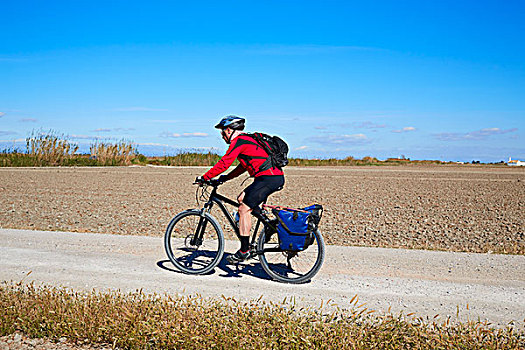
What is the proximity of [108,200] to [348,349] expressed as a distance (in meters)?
13.6

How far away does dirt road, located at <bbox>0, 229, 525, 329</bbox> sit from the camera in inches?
224

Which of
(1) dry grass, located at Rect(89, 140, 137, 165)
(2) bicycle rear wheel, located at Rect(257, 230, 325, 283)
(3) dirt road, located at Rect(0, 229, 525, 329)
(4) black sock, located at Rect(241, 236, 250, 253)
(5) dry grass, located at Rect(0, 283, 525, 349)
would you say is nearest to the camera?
(5) dry grass, located at Rect(0, 283, 525, 349)

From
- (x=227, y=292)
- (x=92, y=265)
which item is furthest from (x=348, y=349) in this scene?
(x=92, y=265)

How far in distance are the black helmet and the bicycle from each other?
76 centimetres

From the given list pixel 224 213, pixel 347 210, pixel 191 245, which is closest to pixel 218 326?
pixel 224 213

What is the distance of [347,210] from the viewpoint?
585 inches

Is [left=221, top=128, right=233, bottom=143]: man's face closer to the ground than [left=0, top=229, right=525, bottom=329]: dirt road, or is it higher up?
higher up

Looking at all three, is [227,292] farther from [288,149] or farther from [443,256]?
[443,256]

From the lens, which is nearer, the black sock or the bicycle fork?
the black sock

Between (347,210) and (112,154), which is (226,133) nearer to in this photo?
(347,210)

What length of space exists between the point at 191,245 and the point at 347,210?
349 inches

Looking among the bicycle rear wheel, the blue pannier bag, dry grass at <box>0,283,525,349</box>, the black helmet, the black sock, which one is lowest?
dry grass at <box>0,283,525,349</box>


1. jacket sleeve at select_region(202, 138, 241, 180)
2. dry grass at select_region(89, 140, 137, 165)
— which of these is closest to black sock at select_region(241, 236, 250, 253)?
jacket sleeve at select_region(202, 138, 241, 180)

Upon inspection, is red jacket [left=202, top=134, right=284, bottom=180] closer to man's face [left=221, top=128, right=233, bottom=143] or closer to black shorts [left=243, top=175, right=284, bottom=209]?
black shorts [left=243, top=175, right=284, bottom=209]
